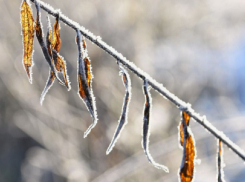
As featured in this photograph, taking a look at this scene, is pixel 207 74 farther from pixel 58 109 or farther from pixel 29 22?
pixel 29 22

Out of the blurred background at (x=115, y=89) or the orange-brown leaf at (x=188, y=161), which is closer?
the orange-brown leaf at (x=188, y=161)

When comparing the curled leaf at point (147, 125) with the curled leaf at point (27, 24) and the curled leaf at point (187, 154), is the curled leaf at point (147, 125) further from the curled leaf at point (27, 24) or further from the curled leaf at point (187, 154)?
the curled leaf at point (27, 24)

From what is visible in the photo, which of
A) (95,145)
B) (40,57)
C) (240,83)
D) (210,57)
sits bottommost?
(95,145)

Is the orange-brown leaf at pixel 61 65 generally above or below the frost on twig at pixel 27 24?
below

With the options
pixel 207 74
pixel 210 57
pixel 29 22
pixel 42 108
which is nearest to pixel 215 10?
pixel 210 57

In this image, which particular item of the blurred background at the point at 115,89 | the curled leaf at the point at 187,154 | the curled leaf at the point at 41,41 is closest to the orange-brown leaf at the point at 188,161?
the curled leaf at the point at 187,154

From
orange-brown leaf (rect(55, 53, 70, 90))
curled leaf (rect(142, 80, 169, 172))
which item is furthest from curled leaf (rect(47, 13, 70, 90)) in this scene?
curled leaf (rect(142, 80, 169, 172))

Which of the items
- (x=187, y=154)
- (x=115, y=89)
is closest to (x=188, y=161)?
(x=187, y=154)

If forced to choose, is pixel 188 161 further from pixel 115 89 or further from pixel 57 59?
pixel 115 89
